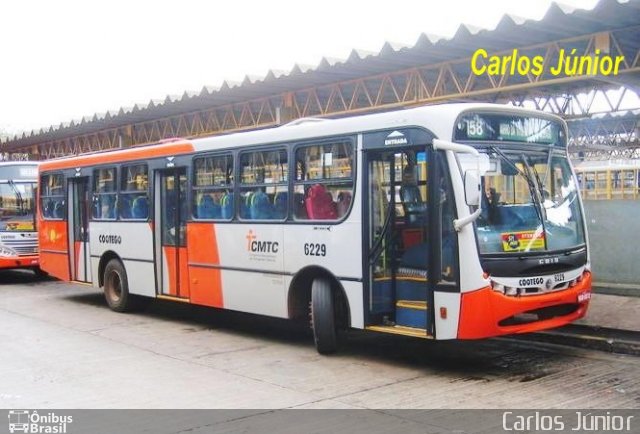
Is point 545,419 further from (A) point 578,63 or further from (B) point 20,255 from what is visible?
(B) point 20,255

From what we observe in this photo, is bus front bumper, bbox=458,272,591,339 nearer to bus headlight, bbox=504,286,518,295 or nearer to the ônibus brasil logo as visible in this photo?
bus headlight, bbox=504,286,518,295

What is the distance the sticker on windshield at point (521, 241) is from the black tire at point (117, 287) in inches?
277

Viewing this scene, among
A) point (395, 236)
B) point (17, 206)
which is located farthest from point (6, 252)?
point (395, 236)

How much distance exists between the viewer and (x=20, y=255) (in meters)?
16.3

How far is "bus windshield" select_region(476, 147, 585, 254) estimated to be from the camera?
6957 millimetres

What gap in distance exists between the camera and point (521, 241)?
275 inches

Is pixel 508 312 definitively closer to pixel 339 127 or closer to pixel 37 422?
pixel 339 127

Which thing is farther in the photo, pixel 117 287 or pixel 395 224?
pixel 117 287

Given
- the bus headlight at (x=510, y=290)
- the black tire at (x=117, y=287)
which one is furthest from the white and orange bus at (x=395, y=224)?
the black tire at (x=117, y=287)

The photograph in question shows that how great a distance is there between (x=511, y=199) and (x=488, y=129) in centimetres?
78

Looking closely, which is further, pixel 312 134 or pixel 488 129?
pixel 312 134

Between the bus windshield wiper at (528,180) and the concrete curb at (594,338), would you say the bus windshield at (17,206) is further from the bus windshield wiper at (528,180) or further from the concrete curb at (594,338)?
the bus windshield wiper at (528,180)

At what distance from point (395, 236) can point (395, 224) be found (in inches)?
5.3

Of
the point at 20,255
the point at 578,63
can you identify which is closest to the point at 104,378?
the point at 578,63
